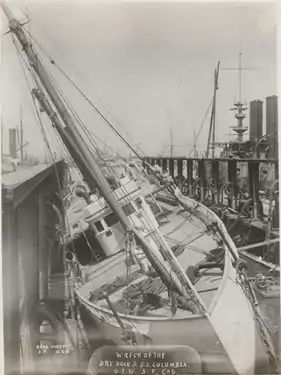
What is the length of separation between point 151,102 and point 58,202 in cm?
25

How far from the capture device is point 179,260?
85cm

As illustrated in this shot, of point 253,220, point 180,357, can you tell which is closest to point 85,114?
point 253,220

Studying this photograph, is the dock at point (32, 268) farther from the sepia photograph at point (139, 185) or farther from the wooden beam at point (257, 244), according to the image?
the wooden beam at point (257, 244)

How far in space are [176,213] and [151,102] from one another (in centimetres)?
21

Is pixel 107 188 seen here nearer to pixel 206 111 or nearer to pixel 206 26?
pixel 206 111

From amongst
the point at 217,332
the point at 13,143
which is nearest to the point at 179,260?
the point at 217,332

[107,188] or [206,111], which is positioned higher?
[206,111]

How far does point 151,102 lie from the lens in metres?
0.86

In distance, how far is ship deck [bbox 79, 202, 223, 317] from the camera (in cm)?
84

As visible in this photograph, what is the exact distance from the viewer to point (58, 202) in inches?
34.3

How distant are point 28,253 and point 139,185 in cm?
24

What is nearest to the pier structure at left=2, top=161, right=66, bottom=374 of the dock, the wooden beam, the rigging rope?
the dock

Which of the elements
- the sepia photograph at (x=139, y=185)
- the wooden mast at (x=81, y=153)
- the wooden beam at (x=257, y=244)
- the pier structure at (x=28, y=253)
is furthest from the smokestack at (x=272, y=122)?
the pier structure at (x=28, y=253)

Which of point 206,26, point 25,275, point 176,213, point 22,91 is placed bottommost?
point 25,275
